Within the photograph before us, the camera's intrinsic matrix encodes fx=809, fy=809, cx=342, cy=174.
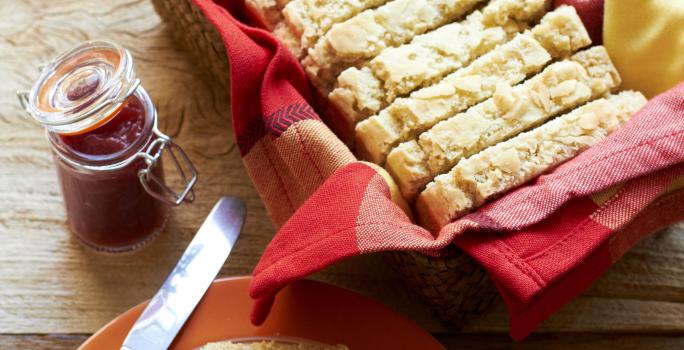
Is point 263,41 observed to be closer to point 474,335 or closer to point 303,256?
point 303,256

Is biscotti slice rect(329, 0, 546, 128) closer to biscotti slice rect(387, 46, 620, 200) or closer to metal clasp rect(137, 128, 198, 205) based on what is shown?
A: biscotti slice rect(387, 46, 620, 200)

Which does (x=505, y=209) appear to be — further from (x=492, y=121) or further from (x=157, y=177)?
(x=157, y=177)

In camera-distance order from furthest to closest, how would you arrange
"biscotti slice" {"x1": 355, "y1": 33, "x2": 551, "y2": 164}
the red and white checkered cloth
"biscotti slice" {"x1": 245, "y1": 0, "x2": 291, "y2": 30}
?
1. "biscotti slice" {"x1": 245, "y1": 0, "x2": 291, "y2": 30}
2. "biscotti slice" {"x1": 355, "y1": 33, "x2": 551, "y2": 164}
3. the red and white checkered cloth

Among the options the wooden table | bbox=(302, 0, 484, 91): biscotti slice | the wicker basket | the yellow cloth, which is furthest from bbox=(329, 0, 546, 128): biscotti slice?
the wooden table

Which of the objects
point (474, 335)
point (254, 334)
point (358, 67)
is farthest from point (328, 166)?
point (474, 335)

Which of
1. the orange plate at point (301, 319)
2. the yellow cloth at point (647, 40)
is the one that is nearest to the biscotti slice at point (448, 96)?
the yellow cloth at point (647, 40)

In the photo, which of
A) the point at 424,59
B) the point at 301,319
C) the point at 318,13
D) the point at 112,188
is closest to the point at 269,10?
the point at 318,13
